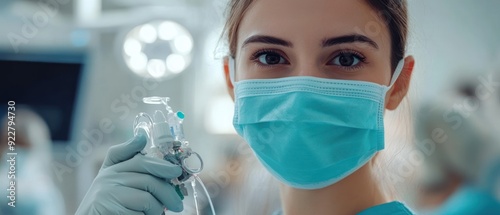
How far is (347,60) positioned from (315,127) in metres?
0.15

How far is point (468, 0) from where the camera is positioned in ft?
8.53

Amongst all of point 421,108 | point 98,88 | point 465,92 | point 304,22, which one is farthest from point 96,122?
point 465,92

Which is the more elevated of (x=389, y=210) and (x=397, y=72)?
(x=397, y=72)

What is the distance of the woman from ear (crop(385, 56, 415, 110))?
19mm

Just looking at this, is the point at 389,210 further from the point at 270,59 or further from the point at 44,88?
the point at 44,88

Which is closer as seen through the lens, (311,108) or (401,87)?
(311,108)

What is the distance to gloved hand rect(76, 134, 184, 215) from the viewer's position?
109 cm

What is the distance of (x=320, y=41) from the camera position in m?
1.12

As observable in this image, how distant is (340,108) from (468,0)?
1732 millimetres

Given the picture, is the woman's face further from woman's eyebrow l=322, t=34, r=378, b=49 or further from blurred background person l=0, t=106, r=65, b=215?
blurred background person l=0, t=106, r=65, b=215

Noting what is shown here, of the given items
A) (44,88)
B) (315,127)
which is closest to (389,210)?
(315,127)

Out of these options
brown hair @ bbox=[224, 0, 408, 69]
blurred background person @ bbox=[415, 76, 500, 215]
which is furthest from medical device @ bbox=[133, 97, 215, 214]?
blurred background person @ bbox=[415, 76, 500, 215]

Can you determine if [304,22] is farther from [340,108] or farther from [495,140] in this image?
[495,140]

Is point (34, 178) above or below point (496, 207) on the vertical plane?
above
